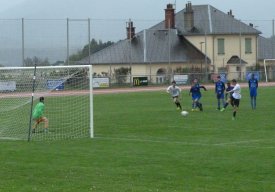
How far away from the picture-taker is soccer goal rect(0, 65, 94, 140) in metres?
24.7

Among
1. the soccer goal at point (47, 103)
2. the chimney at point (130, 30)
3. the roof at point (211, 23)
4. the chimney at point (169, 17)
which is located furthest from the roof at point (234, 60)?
the soccer goal at point (47, 103)

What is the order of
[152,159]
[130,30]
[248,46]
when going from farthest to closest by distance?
[248,46], [130,30], [152,159]

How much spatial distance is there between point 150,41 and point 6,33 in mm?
25797

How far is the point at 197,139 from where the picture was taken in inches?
896

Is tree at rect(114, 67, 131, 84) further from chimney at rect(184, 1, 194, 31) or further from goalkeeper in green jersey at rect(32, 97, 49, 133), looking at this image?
goalkeeper in green jersey at rect(32, 97, 49, 133)

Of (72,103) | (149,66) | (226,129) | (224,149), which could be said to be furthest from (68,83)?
(149,66)

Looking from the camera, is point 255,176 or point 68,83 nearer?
point 255,176

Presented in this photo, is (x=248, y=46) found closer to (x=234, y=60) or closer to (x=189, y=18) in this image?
(x=234, y=60)

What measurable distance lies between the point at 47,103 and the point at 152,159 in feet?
43.8

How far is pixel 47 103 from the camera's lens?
30.5m

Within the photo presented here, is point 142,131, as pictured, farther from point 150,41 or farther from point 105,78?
point 150,41

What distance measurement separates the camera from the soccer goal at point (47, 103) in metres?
24.7

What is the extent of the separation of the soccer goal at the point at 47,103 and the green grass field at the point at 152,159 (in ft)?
3.29

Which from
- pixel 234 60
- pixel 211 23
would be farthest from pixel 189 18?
pixel 234 60
